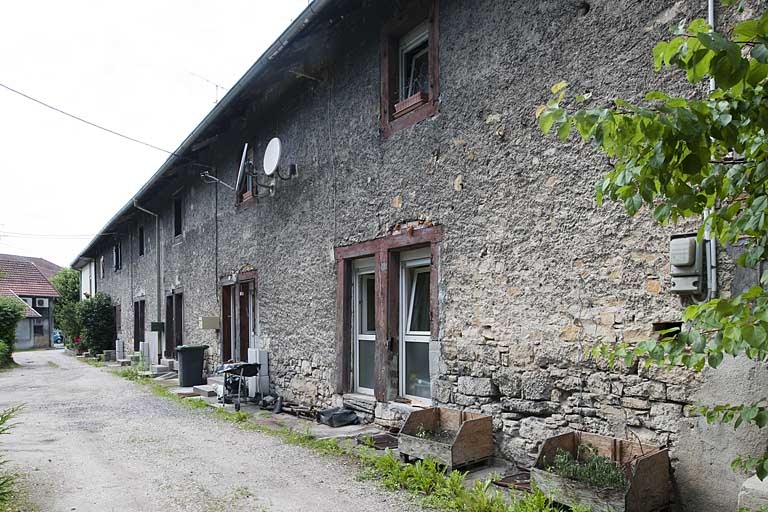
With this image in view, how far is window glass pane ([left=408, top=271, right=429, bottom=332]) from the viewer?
6.25 m

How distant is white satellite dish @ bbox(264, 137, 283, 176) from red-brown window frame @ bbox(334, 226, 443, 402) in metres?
1.90

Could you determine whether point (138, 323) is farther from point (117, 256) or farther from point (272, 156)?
point (272, 156)

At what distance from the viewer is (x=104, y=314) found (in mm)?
23328

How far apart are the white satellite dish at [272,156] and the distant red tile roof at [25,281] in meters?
39.1

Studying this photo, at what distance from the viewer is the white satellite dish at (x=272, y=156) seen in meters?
8.47

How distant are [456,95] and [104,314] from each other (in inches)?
845

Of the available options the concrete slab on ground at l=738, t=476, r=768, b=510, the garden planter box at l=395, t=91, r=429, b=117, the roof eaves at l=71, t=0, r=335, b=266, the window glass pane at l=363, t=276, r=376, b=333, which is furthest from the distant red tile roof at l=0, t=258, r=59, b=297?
the concrete slab on ground at l=738, t=476, r=768, b=510

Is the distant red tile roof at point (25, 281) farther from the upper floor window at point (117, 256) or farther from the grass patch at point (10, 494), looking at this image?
the grass patch at point (10, 494)

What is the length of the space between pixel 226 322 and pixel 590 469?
8641 millimetres

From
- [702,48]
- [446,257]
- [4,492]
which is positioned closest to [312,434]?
[446,257]

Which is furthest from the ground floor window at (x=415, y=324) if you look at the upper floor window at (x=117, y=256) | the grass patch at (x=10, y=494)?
the upper floor window at (x=117, y=256)

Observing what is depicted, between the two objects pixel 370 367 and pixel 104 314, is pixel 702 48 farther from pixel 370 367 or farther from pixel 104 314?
pixel 104 314

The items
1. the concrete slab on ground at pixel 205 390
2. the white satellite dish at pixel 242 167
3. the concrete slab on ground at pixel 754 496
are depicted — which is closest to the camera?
the concrete slab on ground at pixel 754 496

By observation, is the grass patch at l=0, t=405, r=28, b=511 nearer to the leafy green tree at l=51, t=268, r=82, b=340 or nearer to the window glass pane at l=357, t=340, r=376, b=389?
the window glass pane at l=357, t=340, r=376, b=389
